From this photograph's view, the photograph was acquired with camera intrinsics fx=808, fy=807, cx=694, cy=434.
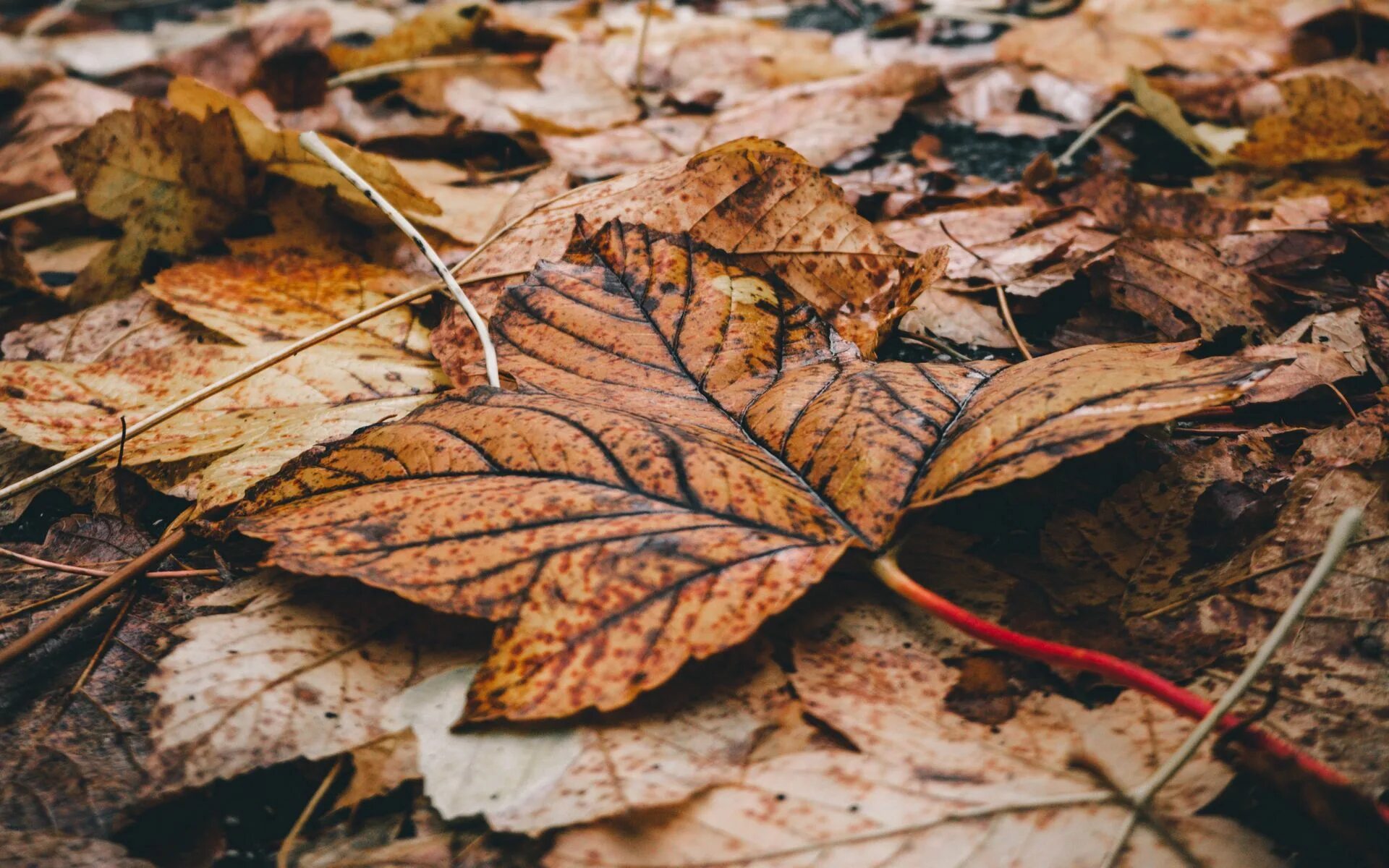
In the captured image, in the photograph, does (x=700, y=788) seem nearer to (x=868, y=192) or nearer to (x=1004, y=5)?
(x=868, y=192)

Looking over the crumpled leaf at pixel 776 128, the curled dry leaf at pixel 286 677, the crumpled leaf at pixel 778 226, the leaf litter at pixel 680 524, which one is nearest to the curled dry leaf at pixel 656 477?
the leaf litter at pixel 680 524

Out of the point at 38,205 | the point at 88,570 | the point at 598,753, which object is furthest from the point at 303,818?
the point at 38,205

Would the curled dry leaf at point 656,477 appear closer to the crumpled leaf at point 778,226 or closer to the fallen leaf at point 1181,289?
the crumpled leaf at point 778,226

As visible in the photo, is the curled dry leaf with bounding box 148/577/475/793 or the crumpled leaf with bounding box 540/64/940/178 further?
the crumpled leaf with bounding box 540/64/940/178

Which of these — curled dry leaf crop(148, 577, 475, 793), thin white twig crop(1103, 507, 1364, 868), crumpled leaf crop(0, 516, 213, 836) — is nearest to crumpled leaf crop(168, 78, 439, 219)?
crumpled leaf crop(0, 516, 213, 836)

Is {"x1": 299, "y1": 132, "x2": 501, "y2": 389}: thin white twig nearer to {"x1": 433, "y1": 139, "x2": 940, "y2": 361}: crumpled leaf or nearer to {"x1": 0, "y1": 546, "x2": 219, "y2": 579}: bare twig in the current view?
{"x1": 433, "y1": 139, "x2": 940, "y2": 361}: crumpled leaf

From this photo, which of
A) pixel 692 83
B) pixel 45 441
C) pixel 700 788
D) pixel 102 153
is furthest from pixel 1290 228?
pixel 102 153
